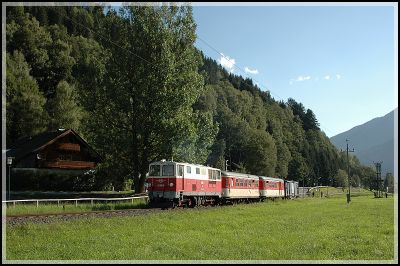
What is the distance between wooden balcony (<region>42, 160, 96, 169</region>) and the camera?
5784cm

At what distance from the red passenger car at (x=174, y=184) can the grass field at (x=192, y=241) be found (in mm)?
9117

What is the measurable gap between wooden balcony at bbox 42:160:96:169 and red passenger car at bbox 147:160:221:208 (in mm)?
29843

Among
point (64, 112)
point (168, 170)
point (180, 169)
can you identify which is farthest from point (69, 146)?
point (180, 169)

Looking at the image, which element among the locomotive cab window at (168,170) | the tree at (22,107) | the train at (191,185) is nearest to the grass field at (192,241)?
the train at (191,185)

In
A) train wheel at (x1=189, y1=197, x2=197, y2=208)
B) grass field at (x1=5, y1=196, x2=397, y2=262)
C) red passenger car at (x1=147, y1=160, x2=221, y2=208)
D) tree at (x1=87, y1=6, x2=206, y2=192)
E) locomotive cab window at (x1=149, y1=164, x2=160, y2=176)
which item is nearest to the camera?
grass field at (x1=5, y1=196, x2=397, y2=262)

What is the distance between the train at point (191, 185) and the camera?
31312 millimetres

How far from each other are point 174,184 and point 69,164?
110 feet

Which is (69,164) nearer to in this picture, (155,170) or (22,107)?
(22,107)

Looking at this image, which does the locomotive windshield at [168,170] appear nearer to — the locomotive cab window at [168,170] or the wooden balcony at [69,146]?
the locomotive cab window at [168,170]

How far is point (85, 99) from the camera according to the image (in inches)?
1662

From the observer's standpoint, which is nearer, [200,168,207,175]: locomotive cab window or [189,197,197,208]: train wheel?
[189,197,197,208]: train wheel

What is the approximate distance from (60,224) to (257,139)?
323ft

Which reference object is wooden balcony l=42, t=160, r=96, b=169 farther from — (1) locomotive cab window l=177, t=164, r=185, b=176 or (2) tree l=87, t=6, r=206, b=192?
(1) locomotive cab window l=177, t=164, r=185, b=176

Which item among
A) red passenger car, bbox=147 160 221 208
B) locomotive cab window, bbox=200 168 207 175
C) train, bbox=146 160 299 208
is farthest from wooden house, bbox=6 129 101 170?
red passenger car, bbox=147 160 221 208
